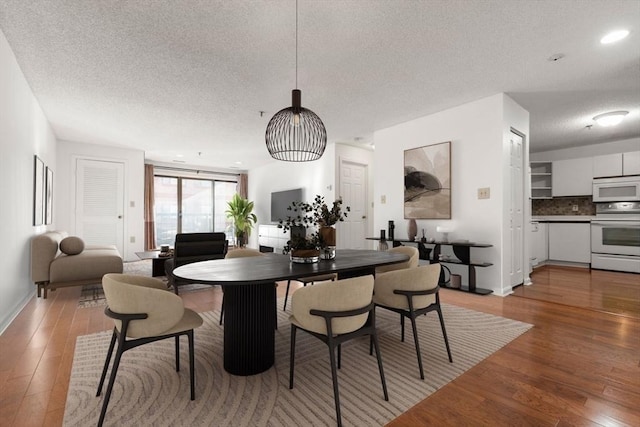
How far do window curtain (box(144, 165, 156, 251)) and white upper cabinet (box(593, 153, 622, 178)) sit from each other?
397 inches

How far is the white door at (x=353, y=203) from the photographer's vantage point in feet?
21.6

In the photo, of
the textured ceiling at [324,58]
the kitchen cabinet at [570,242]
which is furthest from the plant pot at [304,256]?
the kitchen cabinet at [570,242]

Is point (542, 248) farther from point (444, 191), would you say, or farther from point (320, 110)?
point (320, 110)

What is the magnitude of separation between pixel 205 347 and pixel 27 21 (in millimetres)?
2965

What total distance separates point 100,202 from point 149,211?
1.34 metres

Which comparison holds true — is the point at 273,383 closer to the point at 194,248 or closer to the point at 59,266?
the point at 194,248

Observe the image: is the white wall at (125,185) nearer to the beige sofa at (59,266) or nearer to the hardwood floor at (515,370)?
the beige sofa at (59,266)

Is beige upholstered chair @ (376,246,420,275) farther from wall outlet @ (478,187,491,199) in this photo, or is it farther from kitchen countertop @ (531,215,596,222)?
kitchen countertop @ (531,215,596,222)

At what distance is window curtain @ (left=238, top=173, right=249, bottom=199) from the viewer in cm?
993

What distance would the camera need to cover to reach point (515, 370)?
2055 millimetres

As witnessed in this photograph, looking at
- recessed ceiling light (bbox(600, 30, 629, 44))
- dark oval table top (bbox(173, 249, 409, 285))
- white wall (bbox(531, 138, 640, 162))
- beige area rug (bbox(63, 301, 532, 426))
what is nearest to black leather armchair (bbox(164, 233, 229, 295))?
beige area rug (bbox(63, 301, 532, 426))

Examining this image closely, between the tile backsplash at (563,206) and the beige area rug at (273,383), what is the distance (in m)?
5.53

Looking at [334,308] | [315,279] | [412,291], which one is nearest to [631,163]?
[412,291]

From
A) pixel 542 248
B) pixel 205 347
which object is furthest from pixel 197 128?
pixel 542 248
